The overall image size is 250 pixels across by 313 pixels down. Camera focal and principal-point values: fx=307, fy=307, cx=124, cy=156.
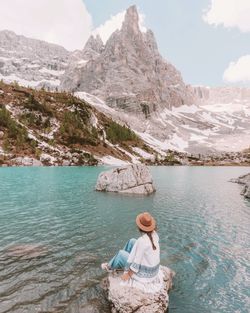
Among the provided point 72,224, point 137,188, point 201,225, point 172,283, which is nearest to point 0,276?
point 172,283

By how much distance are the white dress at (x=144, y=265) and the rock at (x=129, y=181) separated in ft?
127

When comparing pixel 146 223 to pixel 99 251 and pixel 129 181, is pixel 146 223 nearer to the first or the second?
pixel 99 251

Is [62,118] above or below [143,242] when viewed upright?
above

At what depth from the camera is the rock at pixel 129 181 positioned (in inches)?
2032

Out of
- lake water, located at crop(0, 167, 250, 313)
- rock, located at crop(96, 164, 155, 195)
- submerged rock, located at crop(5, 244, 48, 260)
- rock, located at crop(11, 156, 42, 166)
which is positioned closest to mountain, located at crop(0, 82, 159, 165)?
rock, located at crop(11, 156, 42, 166)

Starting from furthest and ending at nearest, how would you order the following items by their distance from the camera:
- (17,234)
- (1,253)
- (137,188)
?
(137,188), (17,234), (1,253)

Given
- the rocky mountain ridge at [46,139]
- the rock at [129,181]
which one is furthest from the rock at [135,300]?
the rocky mountain ridge at [46,139]

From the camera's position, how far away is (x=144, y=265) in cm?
1221

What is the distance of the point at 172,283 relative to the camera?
607 inches

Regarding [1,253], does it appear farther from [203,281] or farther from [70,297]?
[203,281]

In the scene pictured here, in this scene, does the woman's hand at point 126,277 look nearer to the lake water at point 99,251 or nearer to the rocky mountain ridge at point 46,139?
the lake water at point 99,251

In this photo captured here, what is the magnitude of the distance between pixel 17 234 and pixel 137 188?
29366 mm

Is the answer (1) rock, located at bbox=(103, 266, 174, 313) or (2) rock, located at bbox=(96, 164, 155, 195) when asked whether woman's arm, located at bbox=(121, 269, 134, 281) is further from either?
(2) rock, located at bbox=(96, 164, 155, 195)

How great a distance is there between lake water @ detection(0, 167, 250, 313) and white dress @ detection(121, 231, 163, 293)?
5.84 ft
